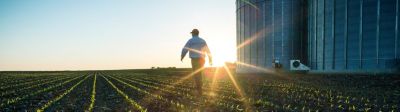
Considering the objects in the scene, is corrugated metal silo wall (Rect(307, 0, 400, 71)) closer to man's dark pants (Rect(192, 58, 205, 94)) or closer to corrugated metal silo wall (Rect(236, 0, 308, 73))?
corrugated metal silo wall (Rect(236, 0, 308, 73))

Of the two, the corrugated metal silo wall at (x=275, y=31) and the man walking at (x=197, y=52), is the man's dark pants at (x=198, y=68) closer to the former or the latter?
the man walking at (x=197, y=52)

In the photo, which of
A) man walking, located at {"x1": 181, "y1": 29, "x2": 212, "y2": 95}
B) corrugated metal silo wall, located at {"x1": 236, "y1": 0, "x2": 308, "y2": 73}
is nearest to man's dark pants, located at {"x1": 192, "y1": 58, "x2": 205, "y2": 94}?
man walking, located at {"x1": 181, "y1": 29, "x2": 212, "y2": 95}

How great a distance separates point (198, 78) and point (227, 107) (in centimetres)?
409

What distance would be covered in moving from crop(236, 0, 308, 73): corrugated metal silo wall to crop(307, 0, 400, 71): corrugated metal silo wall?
381cm

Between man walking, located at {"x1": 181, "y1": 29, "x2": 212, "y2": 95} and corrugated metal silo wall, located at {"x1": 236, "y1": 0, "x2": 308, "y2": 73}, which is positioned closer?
man walking, located at {"x1": 181, "y1": 29, "x2": 212, "y2": 95}

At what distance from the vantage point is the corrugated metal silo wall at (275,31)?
166 ft

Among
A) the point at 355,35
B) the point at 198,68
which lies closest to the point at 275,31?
the point at 355,35

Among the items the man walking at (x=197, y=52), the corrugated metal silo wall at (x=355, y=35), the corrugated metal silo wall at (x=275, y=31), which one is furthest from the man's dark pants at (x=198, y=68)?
the corrugated metal silo wall at (x=275, y=31)

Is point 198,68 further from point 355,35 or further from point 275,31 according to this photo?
point 275,31

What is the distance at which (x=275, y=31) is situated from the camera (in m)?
51.4

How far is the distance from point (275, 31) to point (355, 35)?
14.0 metres

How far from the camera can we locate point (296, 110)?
6129 mm

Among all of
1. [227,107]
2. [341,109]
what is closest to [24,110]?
[227,107]

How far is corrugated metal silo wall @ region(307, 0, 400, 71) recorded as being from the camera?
3559 cm
